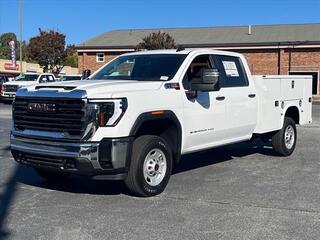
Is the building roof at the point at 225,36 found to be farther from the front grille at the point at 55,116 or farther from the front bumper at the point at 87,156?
the front bumper at the point at 87,156

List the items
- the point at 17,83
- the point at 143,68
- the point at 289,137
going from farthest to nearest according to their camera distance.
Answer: the point at 17,83, the point at 289,137, the point at 143,68

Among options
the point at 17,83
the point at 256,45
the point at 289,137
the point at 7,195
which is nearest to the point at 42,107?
the point at 7,195

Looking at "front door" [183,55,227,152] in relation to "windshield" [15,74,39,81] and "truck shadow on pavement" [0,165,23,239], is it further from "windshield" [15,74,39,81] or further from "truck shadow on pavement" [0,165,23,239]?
"windshield" [15,74,39,81]

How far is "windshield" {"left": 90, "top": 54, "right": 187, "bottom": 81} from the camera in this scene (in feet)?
25.0

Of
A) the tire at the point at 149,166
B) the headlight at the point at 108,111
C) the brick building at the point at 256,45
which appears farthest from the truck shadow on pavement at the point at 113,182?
the brick building at the point at 256,45

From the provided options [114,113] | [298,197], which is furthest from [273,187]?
[114,113]

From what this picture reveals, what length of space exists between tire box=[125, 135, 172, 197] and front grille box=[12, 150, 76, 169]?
78 cm

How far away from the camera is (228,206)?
6430 millimetres

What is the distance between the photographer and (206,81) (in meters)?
7.46

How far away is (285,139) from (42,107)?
5.51 m

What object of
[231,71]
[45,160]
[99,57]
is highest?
[99,57]

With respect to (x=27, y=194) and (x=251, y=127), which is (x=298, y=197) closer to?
(x=251, y=127)

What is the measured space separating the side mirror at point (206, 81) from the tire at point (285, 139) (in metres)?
3.04

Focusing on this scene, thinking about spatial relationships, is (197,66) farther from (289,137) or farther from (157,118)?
(289,137)
